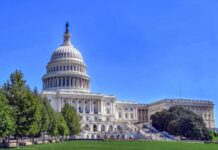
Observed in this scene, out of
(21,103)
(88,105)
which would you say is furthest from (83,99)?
(21,103)

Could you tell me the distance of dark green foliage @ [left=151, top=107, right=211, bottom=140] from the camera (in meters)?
131

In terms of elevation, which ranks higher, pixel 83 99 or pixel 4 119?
pixel 83 99

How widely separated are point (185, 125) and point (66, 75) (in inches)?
2879

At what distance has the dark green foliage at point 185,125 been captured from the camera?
131 metres

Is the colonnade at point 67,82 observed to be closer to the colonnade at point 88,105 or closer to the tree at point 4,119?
the colonnade at point 88,105

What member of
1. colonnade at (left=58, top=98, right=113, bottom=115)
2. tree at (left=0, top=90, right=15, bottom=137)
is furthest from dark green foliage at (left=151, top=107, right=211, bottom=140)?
tree at (left=0, top=90, right=15, bottom=137)

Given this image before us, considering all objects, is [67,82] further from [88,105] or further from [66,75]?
[88,105]

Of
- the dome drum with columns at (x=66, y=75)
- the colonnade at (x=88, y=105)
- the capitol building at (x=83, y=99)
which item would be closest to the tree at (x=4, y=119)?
the capitol building at (x=83, y=99)

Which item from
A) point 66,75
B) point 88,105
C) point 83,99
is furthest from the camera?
point 66,75

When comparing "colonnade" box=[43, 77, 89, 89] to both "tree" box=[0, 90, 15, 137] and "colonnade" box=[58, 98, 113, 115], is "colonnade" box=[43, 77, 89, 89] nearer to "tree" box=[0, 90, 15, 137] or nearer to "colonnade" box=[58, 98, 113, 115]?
"colonnade" box=[58, 98, 113, 115]

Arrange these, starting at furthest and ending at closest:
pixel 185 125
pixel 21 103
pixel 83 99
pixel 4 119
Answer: pixel 83 99 → pixel 185 125 → pixel 21 103 → pixel 4 119

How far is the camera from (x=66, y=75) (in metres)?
188

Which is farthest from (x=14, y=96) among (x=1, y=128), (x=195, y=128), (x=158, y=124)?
(x=158, y=124)

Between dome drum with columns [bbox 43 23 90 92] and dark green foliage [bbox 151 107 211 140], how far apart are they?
52469mm
